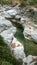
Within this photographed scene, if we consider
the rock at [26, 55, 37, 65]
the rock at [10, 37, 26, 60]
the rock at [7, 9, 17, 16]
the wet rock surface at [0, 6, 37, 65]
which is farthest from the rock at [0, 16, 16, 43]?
the rock at [7, 9, 17, 16]

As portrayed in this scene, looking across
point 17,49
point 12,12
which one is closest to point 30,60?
point 17,49

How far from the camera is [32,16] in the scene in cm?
959

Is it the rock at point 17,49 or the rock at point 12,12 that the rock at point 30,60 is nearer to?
the rock at point 17,49

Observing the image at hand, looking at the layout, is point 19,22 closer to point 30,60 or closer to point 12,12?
point 12,12

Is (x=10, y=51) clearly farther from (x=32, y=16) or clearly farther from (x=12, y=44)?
(x=32, y=16)

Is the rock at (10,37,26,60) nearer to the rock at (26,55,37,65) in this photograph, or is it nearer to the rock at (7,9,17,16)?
the rock at (26,55,37,65)

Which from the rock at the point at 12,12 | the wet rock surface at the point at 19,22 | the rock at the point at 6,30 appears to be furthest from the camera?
the rock at the point at 12,12

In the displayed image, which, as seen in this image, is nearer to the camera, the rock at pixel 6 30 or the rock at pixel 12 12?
the rock at pixel 6 30

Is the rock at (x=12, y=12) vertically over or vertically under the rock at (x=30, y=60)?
over

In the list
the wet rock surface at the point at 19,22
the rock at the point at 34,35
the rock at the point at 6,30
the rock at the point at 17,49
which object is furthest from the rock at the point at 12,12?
the rock at the point at 17,49

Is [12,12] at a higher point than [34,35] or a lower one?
higher

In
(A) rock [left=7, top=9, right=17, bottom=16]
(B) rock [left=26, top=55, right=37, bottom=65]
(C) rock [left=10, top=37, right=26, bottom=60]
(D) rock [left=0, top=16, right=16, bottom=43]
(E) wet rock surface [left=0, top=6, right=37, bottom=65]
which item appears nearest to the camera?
(B) rock [left=26, top=55, right=37, bottom=65]

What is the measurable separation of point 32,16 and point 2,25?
5.87 ft

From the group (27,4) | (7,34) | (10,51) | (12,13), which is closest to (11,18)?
(12,13)
